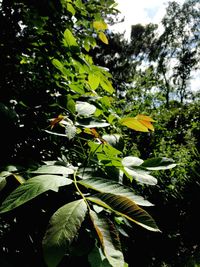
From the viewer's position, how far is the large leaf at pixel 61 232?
47 centimetres

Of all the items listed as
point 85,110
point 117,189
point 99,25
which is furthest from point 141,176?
point 99,25

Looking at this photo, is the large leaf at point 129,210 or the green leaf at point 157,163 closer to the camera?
the large leaf at point 129,210

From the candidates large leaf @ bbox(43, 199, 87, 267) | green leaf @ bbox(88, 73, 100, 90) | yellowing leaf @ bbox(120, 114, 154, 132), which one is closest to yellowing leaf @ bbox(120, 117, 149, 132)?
yellowing leaf @ bbox(120, 114, 154, 132)

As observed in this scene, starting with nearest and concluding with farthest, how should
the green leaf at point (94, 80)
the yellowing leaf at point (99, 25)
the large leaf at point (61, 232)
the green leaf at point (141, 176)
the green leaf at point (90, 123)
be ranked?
the large leaf at point (61, 232) < the green leaf at point (141, 176) < the green leaf at point (90, 123) < the green leaf at point (94, 80) < the yellowing leaf at point (99, 25)

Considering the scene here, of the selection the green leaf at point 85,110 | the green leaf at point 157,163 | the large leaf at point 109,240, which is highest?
the green leaf at point 85,110

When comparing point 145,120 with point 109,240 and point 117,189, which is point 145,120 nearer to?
point 117,189

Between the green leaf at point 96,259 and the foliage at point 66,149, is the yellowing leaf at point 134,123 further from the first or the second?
the green leaf at point 96,259

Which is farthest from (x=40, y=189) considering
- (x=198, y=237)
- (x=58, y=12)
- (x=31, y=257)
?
(x=198, y=237)

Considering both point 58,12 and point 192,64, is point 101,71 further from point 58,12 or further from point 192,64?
point 192,64

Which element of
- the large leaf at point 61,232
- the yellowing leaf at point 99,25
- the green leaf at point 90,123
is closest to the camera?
the large leaf at point 61,232

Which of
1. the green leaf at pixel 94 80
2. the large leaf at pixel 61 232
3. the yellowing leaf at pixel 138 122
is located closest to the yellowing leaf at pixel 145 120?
the yellowing leaf at pixel 138 122

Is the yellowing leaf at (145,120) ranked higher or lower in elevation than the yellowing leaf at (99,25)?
lower

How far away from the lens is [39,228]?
3.17 ft

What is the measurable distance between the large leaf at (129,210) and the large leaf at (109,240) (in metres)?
0.03
